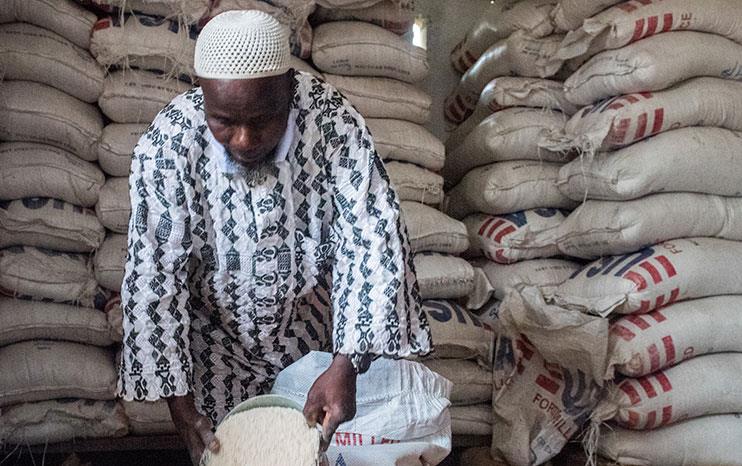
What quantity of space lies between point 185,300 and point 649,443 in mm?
1308

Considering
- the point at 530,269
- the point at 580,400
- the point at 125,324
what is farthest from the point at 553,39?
the point at 125,324

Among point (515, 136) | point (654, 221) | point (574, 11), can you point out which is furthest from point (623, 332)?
point (574, 11)

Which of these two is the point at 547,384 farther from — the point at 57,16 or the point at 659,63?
the point at 57,16

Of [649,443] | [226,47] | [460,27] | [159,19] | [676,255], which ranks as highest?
[460,27]

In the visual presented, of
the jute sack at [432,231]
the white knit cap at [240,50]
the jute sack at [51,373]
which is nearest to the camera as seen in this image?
the white knit cap at [240,50]

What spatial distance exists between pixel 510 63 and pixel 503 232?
0.50 metres

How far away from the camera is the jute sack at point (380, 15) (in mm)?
2562

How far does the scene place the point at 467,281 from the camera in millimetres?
2604

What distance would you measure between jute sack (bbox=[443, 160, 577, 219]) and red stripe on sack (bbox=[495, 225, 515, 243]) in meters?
0.05

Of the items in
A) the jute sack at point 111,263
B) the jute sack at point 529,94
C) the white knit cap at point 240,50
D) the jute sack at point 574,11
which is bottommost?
the jute sack at point 111,263

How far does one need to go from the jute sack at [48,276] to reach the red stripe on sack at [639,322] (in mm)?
1291

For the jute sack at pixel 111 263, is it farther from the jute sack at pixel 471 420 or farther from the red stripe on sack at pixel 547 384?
the red stripe on sack at pixel 547 384

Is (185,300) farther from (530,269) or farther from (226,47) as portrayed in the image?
(530,269)

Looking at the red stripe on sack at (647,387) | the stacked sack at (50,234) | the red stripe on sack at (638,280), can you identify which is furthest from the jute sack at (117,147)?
the red stripe on sack at (647,387)
